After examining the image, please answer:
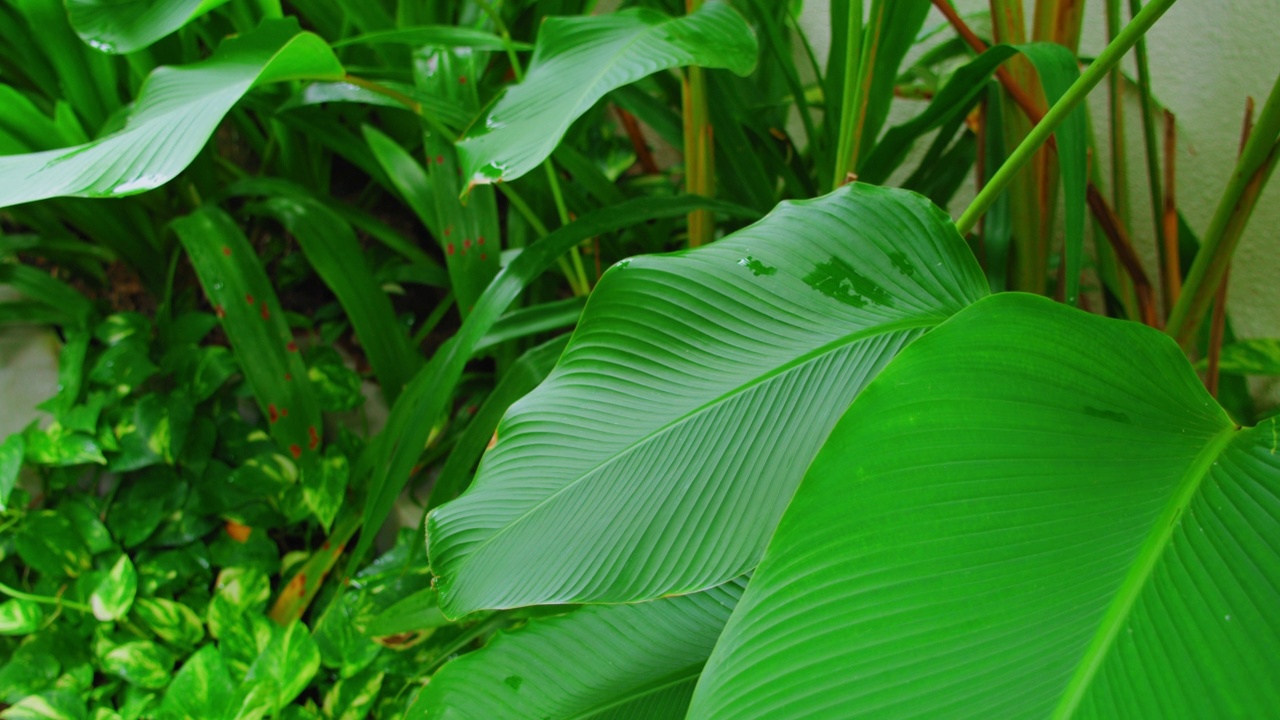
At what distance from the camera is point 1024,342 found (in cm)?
28

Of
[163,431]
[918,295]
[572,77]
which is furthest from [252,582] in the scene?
[918,295]

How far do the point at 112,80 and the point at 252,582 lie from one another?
2.13 feet

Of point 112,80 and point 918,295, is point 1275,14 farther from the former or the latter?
point 112,80

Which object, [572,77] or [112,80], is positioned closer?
[572,77]

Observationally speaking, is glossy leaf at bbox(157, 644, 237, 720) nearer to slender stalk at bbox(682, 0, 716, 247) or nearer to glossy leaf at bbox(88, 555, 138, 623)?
glossy leaf at bbox(88, 555, 138, 623)

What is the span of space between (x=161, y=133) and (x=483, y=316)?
0.93 feet

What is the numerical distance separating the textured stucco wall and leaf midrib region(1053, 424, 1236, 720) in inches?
26.4

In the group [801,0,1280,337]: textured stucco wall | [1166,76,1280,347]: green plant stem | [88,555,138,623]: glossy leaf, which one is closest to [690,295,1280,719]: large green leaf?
[1166,76,1280,347]: green plant stem

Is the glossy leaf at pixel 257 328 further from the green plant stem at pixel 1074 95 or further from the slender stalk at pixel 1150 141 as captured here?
the slender stalk at pixel 1150 141

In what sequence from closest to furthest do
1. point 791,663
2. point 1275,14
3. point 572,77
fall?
point 791,663, point 572,77, point 1275,14

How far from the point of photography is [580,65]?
0.52 metres

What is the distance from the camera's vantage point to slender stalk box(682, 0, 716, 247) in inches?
28.3

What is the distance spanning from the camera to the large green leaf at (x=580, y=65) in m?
0.44

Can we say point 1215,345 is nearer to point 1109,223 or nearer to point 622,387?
point 1109,223
